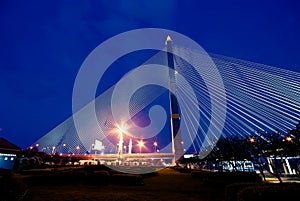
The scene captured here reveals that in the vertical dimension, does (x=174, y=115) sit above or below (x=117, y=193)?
above

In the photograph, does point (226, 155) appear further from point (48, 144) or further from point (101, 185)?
point (48, 144)

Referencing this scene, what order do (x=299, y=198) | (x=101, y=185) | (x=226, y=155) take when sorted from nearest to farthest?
(x=299, y=198) → (x=101, y=185) → (x=226, y=155)

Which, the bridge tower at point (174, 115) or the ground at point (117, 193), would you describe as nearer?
the ground at point (117, 193)

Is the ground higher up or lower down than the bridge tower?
lower down

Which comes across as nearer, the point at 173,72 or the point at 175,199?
the point at 175,199

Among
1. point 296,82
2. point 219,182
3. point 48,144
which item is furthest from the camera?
point 48,144

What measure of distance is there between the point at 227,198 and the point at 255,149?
12272 millimetres

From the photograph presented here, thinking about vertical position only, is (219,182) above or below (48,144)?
below

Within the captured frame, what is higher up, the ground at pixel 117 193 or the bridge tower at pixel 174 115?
the bridge tower at pixel 174 115

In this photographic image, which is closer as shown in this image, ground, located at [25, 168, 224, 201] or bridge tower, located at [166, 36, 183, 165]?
ground, located at [25, 168, 224, 201]

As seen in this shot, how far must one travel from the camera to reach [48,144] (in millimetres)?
49594

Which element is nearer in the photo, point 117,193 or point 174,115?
point 117,193

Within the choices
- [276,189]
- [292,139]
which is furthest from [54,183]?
[292,139]

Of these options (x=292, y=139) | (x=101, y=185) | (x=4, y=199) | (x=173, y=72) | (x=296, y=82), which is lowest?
(x=101, y=185)
